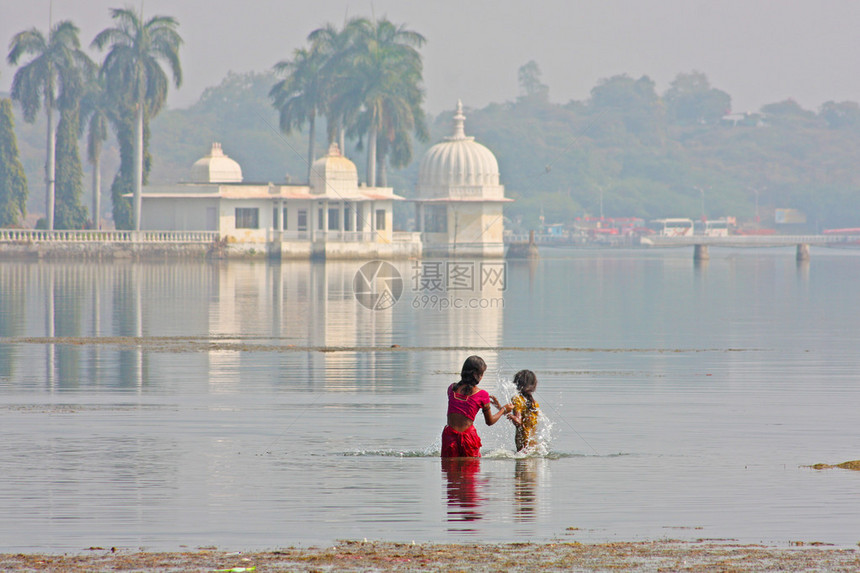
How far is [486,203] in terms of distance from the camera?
9675 centimetres

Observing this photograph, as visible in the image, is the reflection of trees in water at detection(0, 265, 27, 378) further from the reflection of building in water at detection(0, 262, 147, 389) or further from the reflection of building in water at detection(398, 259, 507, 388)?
the reflection of building in water at detection(398, 259, 507, 388)

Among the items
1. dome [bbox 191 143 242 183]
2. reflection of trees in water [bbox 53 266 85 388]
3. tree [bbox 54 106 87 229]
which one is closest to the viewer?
reflection of trees in water [bbox 53 266 85 388]

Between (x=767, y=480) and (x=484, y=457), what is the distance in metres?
2.86

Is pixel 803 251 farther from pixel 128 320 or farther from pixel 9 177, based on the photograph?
pixel 128 320

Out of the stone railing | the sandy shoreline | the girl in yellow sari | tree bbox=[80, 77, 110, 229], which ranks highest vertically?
tree bbox=[80, 77, 110, 229]

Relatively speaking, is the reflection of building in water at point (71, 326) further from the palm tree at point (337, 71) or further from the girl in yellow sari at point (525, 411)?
the palm tree at point (337, 71)

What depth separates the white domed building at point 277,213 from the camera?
80250 mm

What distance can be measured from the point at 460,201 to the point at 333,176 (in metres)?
14.2

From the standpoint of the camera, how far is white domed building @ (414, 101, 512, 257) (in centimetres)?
9681

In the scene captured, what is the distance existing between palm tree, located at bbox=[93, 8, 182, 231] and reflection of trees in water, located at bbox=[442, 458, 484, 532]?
69867mm

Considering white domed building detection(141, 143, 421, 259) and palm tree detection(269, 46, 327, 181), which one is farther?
palm tree detection(269, 46, 327, 181)

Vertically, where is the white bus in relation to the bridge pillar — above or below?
above

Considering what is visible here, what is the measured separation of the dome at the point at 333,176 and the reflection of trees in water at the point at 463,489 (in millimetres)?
71549

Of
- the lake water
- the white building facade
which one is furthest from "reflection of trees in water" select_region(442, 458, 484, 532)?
the white building facade
